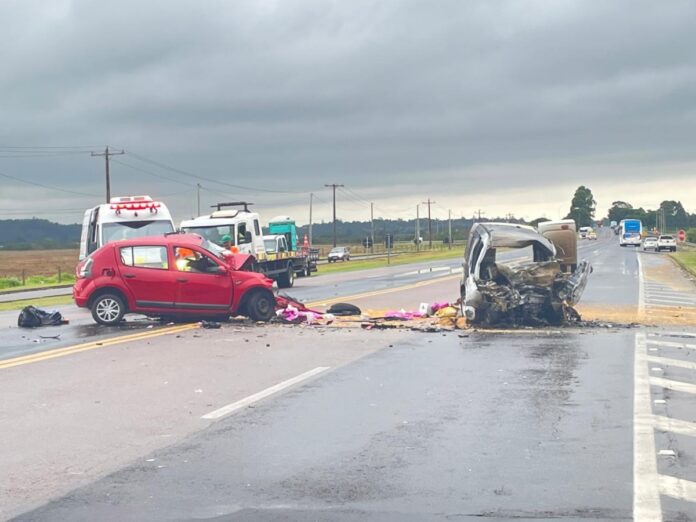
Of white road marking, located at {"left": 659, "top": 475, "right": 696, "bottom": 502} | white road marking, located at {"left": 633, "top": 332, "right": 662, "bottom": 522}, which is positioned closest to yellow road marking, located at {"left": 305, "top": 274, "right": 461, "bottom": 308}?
white road marking, located at {"left": 633, "top": 332, "right": 662, "bottom": 522}

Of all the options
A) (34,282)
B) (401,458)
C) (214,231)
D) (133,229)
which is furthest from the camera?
(34,282)

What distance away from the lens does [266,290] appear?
18.7 metres

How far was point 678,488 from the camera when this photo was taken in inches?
244

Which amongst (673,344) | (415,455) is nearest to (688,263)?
(673,344)

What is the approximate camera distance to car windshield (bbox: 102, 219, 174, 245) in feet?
84.5

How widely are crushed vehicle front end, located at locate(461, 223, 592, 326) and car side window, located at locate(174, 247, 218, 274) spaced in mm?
5130

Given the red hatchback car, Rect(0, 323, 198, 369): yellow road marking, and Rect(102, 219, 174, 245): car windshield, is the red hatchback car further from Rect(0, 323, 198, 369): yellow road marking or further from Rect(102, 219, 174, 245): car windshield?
Rect(102, 219, 174, 245): car windshield

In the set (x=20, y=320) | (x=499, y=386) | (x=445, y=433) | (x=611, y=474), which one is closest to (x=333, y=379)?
(x=499, y=386)

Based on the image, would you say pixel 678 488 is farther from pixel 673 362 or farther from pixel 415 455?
pixel 673 362

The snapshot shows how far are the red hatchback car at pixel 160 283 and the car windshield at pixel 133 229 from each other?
24.0 feet

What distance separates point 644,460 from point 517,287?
10.7 metres

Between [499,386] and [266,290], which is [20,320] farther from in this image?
[499,386]

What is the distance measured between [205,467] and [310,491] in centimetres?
106

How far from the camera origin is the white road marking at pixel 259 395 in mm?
9086
